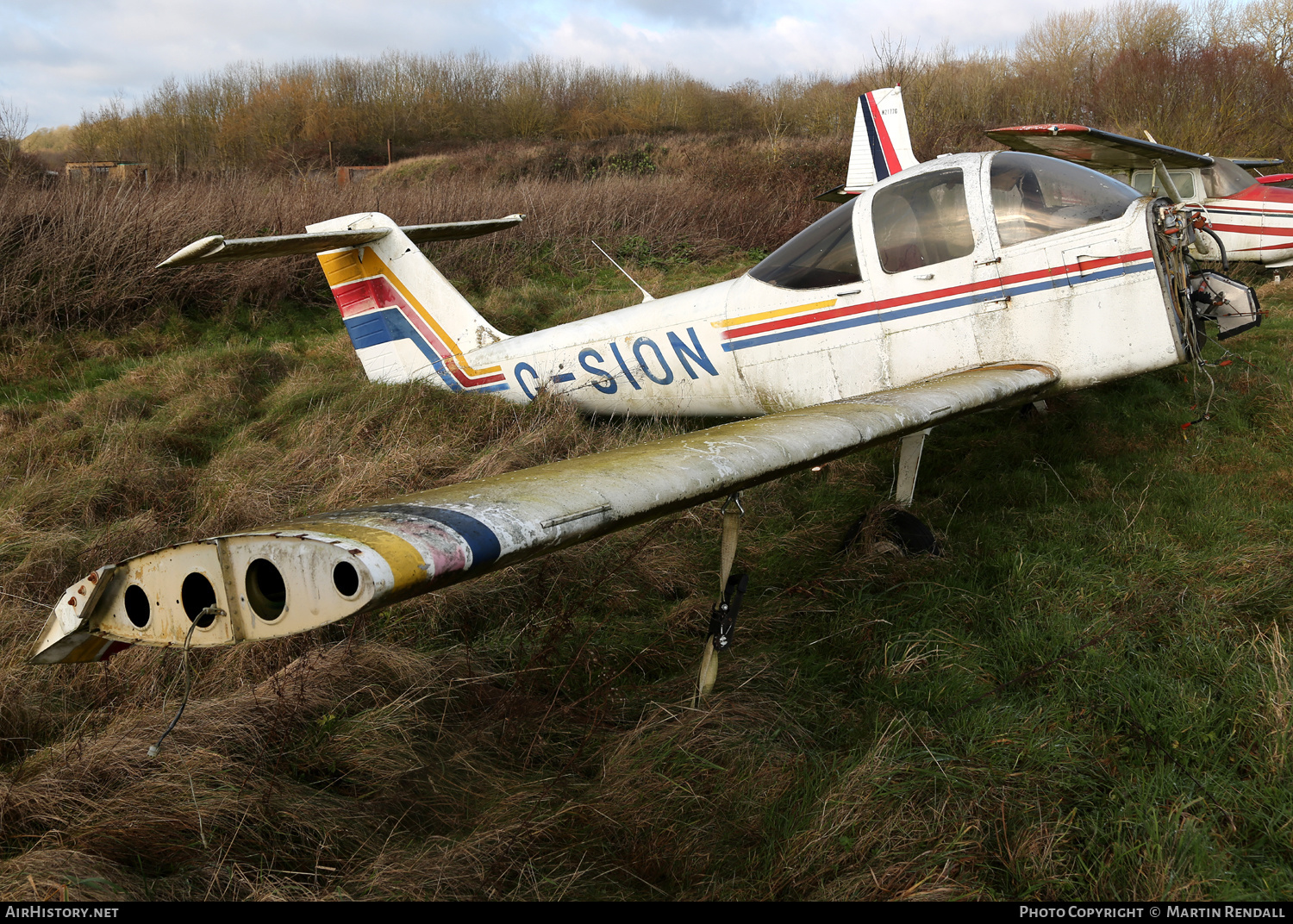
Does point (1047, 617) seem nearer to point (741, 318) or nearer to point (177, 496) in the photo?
point (741, 318)

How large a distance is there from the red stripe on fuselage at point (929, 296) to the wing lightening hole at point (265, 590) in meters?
3.97

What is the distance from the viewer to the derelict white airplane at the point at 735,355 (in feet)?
5.23

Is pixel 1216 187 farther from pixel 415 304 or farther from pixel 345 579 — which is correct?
pixel 345 579

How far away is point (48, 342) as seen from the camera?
28.1ft

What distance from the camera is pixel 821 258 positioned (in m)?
4.93

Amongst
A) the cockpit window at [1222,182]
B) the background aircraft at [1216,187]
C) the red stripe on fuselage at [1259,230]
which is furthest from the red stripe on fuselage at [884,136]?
the red stripe on fuselage at [1259,230]

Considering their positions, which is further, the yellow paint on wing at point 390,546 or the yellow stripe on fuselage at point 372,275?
the yellow stripe on fuselage at point 372,275

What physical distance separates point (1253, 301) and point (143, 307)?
1123 centimetres

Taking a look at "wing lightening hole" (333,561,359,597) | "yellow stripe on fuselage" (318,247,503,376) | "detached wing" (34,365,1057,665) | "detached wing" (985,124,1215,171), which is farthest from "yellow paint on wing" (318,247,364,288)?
"detached wing" (985,124,1215,171)

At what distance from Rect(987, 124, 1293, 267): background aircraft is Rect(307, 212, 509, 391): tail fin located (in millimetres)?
7467

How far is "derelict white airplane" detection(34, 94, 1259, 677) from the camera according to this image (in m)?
1.59

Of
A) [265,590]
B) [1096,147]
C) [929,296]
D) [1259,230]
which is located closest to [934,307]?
[929,296]

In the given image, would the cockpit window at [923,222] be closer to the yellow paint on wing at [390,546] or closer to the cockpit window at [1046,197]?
the cockpit window at [1046,197]

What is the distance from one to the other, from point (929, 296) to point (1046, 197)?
2.78 feet
